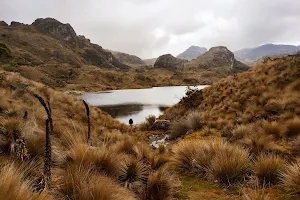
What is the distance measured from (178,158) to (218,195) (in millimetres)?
2273

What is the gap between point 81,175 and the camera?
13.5 ft

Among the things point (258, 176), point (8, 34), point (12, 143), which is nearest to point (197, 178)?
point (258, 176)

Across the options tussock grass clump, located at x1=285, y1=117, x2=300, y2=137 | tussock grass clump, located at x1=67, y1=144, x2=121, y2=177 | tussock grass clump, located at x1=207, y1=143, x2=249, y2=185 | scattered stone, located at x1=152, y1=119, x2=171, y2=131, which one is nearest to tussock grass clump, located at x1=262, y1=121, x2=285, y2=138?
tussock grass clump, located at x1=285, y1=117, x2=300, y2=137

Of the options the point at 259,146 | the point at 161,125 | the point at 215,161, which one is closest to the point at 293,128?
the point at 259,146

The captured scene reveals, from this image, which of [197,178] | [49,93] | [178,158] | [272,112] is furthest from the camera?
[49,93]

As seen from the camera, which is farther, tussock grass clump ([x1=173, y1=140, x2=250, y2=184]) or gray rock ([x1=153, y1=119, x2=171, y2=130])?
gray rock ([x1=153, y1=119, x2=171, y2=130])

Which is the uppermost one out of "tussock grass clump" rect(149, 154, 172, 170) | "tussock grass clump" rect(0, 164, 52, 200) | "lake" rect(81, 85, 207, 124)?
"tussock grass clump" rect(0, 164, 52, 200)

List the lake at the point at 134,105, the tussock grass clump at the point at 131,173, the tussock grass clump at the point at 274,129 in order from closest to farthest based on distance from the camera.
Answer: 1. the tussock grass clump at the point at 131,173
2. the tussock grass clump at the point at 274,129
3. the lake at the point at 134,105

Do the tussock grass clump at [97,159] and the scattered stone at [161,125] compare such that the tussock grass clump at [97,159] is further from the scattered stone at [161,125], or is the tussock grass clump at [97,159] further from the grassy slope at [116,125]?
the scattered stone at [161,125]

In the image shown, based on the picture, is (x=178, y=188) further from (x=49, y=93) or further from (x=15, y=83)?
(x=49, y=93)

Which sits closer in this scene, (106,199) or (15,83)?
(106,199)

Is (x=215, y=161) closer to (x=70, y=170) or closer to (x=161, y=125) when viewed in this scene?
(x=70, y=170)

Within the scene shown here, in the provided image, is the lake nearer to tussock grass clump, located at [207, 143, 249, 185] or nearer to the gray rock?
the gray rock

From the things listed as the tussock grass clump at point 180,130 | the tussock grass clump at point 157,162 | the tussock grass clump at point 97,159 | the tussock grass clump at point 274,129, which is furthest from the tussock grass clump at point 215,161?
the tussock grass clump at point 180,130
